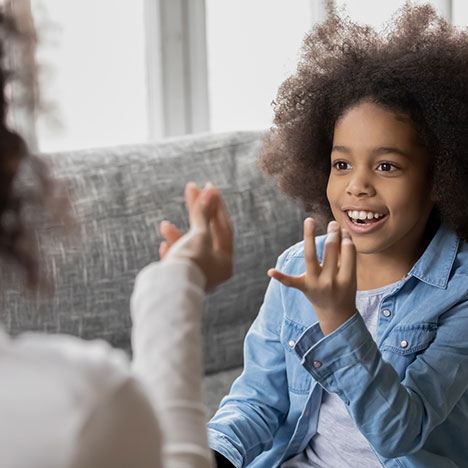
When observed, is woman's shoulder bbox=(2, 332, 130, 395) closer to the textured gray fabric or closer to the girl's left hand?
the girl's left hand

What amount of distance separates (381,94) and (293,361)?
463 mm

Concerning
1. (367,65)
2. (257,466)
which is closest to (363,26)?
(367,65)

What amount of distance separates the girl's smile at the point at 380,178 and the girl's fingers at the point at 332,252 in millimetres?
279

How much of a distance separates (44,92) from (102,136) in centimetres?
170

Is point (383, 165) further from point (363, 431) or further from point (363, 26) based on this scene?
point (363, 431)

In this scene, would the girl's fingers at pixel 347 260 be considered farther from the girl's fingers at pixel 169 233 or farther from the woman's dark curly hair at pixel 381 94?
the woman's dark curly hair at pixel 381 94

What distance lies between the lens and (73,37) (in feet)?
7.13

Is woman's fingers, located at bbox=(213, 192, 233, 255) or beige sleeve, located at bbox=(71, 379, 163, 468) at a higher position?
woman's fingers, located at bbox=(213, 192, 233, 255)

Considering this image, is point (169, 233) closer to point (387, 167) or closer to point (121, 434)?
point (121, 434)

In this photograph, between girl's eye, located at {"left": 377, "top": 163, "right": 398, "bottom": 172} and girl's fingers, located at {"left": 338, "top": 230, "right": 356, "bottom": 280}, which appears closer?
girl's fingers, located at {"left": 338, "top": 230, "right": 356, "bottom": 280}

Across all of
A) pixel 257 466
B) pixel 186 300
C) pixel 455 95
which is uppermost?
pixel 455 95

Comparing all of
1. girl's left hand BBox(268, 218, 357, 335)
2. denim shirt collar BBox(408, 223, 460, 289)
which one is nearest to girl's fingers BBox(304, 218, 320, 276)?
girl's left hand BBox(268, 218, 357, 335)

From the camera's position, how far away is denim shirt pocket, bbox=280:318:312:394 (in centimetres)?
128

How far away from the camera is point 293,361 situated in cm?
130
